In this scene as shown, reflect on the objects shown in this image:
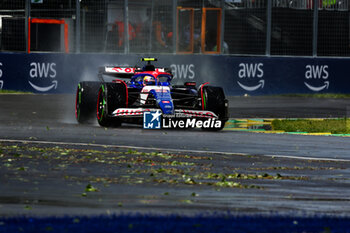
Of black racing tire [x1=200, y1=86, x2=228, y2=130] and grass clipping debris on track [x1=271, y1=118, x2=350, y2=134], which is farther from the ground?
black racing tire [x1=200, y1=86, x2=228, y2=130]

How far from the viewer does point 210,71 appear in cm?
2867

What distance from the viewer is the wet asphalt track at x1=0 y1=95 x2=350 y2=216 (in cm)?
834

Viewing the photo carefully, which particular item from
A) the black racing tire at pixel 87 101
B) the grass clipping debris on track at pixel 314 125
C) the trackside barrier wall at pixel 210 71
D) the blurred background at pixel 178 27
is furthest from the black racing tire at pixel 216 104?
the blurred background at pixel 178 27

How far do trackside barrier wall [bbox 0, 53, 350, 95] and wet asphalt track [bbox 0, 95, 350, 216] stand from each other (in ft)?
10.9

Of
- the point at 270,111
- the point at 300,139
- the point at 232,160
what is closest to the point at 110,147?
the point at 232,160

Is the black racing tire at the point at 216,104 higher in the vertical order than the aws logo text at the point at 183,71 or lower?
lower

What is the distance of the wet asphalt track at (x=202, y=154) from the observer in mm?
8336

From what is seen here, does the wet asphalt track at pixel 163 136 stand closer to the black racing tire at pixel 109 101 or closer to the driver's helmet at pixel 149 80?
the black racing tire at pixel 109 101

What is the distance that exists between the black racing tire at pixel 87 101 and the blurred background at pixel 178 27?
31.9 feet

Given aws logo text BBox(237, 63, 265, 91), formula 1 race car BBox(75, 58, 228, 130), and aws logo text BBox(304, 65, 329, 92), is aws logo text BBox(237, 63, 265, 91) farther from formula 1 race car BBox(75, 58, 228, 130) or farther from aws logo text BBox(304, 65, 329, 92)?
formula 1 race car BBox(75, 58, 228, 130)

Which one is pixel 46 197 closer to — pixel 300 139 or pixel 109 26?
pixel 300 139

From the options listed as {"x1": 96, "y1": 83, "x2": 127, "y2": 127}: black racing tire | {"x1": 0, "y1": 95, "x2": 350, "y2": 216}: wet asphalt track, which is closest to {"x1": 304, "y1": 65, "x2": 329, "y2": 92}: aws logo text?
{"x1": 0, "y1": 95, "x2": 350, "y2": 216}: wet asphalt track

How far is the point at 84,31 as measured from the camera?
27719mm

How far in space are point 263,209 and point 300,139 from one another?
309 inches
